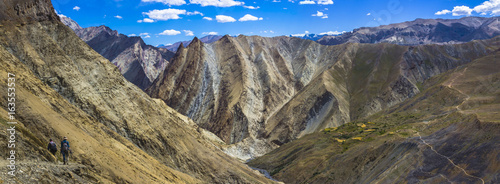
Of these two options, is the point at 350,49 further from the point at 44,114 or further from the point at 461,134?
the point at 44,114

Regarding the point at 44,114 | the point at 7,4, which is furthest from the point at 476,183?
the point at 7,4

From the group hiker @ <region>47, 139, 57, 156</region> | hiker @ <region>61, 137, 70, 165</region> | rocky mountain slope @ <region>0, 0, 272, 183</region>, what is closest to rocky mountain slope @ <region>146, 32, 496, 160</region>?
rocky mountain slope @ <region>0, 0, 272, 183</region>

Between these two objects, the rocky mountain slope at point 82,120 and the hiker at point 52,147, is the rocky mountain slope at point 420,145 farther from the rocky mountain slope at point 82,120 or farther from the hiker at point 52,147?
the hiker at point 52,147

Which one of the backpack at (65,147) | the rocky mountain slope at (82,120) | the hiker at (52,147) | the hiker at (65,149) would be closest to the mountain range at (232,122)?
the rocky mountain slope at (82,120)

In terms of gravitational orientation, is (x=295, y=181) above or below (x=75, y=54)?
below

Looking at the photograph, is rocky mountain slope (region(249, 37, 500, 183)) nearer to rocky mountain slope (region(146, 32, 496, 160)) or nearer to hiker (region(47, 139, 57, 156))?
rocky mountain slope (region(146, 32, 496, 160))

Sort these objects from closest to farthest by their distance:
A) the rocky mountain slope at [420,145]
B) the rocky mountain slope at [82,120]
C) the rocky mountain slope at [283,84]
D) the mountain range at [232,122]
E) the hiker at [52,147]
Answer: the hiker at [52,147]
the rocky mountain slope at [82,120]
the mountain range at [232,122]
the rocky mountain slope at [420,145]
the rocky mountain slope at [283,84]

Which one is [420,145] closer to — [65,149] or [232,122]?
[65,149]
